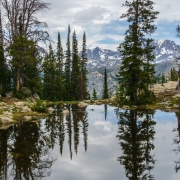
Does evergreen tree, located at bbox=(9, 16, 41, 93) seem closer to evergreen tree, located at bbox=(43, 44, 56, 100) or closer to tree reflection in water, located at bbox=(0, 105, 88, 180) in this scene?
evergreen tree, located at bbox=(43, 44, 56, 100)

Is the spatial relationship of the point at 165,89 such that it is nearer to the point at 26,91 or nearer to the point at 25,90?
the point at 26,91

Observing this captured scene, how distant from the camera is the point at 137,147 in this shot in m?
11.9

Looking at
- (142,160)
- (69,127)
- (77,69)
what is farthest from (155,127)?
(77,69)

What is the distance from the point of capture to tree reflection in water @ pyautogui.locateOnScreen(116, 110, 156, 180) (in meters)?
8.98

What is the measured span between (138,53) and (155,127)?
1577cm

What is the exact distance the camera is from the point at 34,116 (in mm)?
21422

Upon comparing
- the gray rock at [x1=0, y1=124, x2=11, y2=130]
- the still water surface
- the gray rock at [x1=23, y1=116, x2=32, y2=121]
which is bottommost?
the still water surface

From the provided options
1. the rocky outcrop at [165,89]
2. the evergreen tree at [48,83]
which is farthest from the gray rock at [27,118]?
the evergreen tree at [48,83]

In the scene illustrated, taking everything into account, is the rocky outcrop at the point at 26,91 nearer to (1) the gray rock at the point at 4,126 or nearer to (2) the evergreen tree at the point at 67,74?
(1) the gray rock at the point at 4,126

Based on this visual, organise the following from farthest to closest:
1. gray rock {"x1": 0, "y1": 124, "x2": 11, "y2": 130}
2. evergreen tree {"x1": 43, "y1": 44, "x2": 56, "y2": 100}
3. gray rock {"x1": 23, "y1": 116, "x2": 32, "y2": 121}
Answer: evergreen tree {"x1": 43, "y1": 44, "x2": 56, "y2": 100} < gray rock {"x1": 23, "y1": 116, "x2": 32, "y2": 121} < gray rock {"x1": 0, "y1": 124, "x2": 11, "y2": 130}

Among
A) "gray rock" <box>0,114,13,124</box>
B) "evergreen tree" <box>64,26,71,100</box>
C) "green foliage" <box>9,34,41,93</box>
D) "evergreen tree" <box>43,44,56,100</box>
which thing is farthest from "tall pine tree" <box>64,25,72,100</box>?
"gray rock" <box>0,114,13,124</box>

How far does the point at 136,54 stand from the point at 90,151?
21346 mm

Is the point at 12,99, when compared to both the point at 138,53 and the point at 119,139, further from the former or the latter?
the point at 119,139

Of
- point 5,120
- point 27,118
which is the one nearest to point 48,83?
point 27,118
